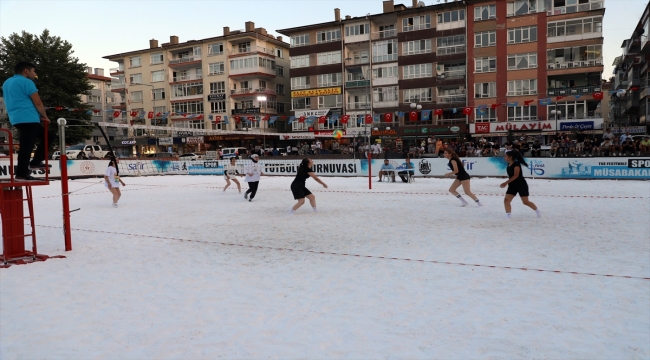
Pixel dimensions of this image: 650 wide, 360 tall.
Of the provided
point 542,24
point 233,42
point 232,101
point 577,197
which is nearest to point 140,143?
point 232,101

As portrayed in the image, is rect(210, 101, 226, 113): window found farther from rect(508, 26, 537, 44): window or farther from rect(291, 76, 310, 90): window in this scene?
rect(508, 26, 537, 44): window

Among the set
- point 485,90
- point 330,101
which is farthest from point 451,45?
point 330,101

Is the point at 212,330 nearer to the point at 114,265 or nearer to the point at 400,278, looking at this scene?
the point at 400,278

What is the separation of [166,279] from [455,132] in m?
42.0

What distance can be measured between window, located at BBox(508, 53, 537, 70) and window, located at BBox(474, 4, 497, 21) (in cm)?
452

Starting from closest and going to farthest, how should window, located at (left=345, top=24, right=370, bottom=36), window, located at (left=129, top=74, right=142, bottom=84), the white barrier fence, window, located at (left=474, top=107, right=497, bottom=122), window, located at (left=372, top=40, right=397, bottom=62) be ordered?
the white barrier fence, window, located at (left=474, top=107, right=497, bottom=122), window, located at (left=372, top=40, right=397, bottom=62), window, located at (left=345, top=24, right=370, bottom=36), window, located at (left=129, top=74, right=142, bottom=84)

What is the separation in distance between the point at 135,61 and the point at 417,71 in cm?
4141

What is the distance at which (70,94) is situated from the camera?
43.4 m

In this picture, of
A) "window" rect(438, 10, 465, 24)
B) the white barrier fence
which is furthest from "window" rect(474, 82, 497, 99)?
the white barrier fence

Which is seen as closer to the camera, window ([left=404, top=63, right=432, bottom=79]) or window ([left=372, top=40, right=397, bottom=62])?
window ([left=404, top=63, right=432, bottom=79])

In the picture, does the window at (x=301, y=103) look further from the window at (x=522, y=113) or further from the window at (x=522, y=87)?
the window at (x=522, y=113)

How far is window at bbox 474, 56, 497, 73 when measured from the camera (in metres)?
44.1

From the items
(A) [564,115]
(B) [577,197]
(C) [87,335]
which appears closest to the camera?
(C) [87,335]

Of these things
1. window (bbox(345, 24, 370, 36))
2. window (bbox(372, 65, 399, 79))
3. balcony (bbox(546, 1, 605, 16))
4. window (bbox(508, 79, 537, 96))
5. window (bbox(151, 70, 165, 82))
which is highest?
window (bbox(345, 24, 370, 36))
